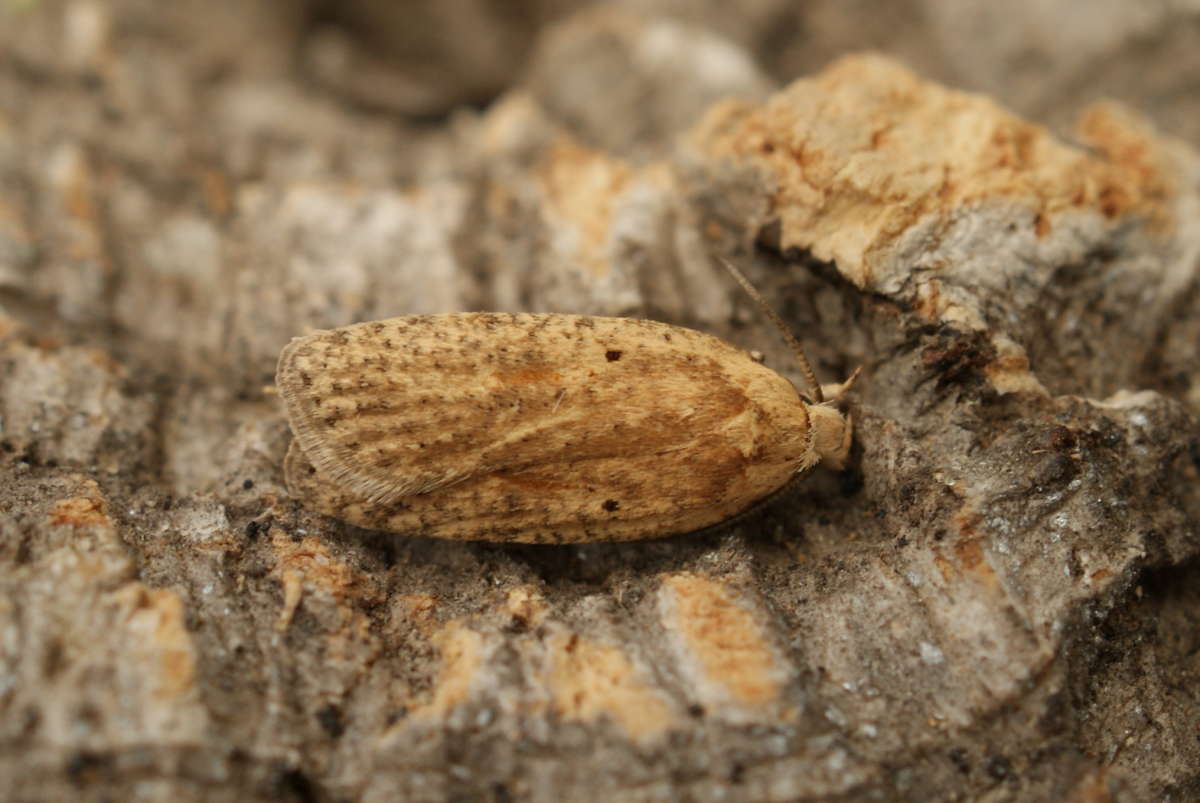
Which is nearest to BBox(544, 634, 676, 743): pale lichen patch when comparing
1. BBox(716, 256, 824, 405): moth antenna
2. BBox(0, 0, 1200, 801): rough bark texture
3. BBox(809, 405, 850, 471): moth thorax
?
BBox(0, 0, 1200, 801): rough bark texture

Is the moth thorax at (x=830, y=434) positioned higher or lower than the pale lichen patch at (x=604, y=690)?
higher

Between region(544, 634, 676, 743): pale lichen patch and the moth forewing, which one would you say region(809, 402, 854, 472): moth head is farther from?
region(544, 634, 676, 743): pale lichen patch

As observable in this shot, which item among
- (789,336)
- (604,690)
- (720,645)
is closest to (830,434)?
(789,336)

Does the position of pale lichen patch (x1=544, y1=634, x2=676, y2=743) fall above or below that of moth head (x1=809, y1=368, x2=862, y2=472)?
below

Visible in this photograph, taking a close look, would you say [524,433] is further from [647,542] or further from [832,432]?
[832,432]

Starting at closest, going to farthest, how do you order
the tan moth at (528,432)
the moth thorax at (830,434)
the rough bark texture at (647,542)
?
the rough bark texture at (647,542)
the tan moth at (528,432)
the moth thorax at (830,434)

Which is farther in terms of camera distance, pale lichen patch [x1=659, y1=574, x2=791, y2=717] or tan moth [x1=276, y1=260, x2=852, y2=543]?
tan moth [x1=276, y1=260, x2=852, y2=543]

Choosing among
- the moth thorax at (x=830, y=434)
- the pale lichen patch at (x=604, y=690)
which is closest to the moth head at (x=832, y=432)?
the moth thorax at (x=830, y=434)

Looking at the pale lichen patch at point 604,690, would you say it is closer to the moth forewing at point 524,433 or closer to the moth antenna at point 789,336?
the moth forewing at point 524,433
